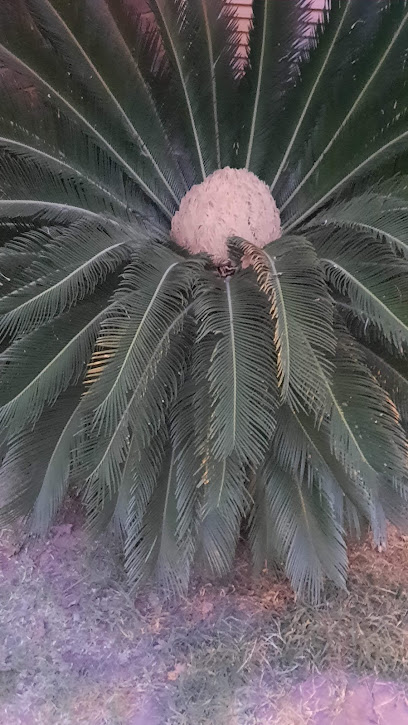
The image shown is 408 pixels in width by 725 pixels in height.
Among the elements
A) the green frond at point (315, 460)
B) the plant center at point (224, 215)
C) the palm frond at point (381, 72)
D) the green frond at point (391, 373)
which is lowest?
the green frond at point (315, 460)

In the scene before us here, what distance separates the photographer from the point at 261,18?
1.64 meters

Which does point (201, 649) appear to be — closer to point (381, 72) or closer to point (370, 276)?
point (370, 276)

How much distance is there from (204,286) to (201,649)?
816mm

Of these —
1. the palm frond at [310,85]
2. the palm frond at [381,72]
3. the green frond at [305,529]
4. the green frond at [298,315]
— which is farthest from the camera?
the palm frond at [310,85]

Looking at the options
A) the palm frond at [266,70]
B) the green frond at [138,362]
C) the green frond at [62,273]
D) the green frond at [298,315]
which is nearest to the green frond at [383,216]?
the green frond at [298,315]

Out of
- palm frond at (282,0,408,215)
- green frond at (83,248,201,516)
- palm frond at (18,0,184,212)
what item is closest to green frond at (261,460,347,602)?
green frond at (83,248,201,516)

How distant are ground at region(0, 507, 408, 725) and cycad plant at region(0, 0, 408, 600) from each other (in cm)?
10

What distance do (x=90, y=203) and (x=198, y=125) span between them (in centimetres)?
52

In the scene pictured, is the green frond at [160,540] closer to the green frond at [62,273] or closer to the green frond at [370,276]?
the green frond at [62,273]

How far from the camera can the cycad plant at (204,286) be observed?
1.16 metres

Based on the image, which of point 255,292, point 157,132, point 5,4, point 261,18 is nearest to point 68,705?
point 255,292

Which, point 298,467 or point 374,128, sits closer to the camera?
point 298,467

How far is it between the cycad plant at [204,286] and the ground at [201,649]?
0.32 ft

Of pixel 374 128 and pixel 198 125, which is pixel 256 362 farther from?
pixel 198 125
